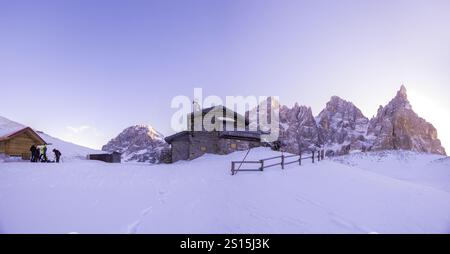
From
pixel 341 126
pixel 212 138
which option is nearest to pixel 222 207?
pixel 212 138

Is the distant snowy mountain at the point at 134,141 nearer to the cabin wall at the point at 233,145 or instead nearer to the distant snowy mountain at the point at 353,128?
the distant snowy mountain at the point at 353,128

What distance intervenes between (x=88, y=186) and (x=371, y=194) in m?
10.8

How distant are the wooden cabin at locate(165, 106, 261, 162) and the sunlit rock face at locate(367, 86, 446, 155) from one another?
89.0 meters

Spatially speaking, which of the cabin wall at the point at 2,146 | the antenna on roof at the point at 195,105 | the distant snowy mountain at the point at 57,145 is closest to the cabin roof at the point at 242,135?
the antenna on roof at the point at 195,105

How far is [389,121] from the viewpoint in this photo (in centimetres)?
9900

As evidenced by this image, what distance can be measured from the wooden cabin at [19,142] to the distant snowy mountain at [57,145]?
53 centimetres

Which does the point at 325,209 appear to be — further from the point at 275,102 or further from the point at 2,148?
the point at 275,102

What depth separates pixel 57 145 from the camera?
1141 inches

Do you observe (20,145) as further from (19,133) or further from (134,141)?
(134,141)

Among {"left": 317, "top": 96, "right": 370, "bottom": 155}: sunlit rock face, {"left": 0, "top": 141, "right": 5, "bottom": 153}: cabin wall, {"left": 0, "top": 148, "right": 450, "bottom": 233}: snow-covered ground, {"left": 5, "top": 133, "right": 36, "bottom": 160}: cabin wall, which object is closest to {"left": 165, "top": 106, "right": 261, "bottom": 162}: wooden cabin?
{"left": 5, "top": 133, "right": 36, "bottom": 160}: cabin wall

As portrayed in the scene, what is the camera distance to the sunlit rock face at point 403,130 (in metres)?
93.9

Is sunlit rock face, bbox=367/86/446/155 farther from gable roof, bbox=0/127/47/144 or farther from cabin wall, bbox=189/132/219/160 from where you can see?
gable roof, bbox=0/127/47/144

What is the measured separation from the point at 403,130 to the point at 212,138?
99.8 metres
